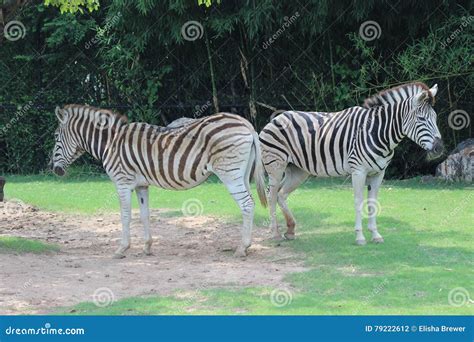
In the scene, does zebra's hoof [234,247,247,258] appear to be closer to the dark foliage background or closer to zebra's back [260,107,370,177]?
zebra's back [260,107,370,177]

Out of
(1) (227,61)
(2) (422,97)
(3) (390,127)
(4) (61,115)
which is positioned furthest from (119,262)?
(1) (227,61)

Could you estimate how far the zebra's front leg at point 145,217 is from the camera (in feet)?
32.2

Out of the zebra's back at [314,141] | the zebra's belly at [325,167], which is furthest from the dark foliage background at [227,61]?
the zebra's belly at [325,167]

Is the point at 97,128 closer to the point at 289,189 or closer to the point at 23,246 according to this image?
the point at 23,246

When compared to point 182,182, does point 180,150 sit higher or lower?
higher

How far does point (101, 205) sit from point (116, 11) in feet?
15.0

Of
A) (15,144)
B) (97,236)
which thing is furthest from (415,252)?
(15,144)

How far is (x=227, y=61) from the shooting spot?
16891mm

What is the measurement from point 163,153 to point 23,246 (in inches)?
78.5

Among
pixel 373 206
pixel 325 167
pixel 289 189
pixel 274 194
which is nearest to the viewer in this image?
pixel 373 206

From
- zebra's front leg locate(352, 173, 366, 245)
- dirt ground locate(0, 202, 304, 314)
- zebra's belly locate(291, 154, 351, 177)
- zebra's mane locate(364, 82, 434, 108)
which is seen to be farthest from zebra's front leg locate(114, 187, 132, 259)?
zebra's mane locate(364, 82, 434, 108)

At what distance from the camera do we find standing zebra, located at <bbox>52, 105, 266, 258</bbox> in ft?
30.8

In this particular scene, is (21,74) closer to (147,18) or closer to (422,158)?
(147,18)

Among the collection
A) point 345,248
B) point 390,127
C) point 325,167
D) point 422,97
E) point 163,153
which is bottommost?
point 345,248
